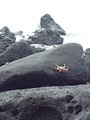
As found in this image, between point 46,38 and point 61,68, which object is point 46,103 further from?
point 46,38

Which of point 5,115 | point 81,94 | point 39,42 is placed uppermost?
point 81,94

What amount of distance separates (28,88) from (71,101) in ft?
4.30

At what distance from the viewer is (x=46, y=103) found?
23.0 feet

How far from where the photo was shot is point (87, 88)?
23.1 ft

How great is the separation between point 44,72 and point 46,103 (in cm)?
105

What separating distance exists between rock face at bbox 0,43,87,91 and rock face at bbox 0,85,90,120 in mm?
585

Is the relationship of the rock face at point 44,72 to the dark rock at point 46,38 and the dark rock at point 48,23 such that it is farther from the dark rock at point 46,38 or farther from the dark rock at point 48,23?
the dark rock at point 48,23

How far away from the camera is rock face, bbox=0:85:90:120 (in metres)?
6.78

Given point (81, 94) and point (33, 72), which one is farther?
point (33, 72)

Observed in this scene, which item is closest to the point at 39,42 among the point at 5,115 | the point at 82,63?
the point at 82,63

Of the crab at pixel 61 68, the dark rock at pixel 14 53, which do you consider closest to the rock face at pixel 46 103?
the crab at pixel 61 68

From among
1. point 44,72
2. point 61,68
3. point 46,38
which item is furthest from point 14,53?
point 46,38

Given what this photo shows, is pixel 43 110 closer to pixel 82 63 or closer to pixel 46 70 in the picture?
pixel 46 70

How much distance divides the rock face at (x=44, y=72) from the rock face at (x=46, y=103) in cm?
58
